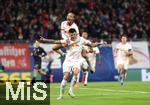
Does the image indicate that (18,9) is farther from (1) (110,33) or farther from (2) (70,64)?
(2) (70,64)

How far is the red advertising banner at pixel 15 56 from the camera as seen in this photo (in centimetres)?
3281

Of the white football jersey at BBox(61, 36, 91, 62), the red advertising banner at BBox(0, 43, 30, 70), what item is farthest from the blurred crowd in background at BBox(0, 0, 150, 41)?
the white football jersey at BBox(61, 36, 91, 62)

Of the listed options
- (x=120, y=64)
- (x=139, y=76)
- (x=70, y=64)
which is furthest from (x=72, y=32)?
(x=139, y=76)

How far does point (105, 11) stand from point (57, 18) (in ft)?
14.3

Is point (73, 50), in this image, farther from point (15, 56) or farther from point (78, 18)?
point (78, 18)

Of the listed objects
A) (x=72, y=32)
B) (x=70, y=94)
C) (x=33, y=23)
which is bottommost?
(x=70, y=94)

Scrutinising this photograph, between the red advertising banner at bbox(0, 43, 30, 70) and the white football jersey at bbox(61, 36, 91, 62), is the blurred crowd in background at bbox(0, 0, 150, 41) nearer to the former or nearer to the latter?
the red advertising banner at bbox(0, 43, 30, 70)

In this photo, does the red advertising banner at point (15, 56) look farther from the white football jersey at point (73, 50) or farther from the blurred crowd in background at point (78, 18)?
the white football jersey at point (73, 50)

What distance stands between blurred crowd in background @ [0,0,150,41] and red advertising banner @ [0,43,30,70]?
1.59m

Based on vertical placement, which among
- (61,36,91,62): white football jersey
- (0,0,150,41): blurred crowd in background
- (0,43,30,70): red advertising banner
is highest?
(0,0,150,41): blurred crowd in background

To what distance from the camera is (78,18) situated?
38.4 meters

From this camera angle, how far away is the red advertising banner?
32812mm

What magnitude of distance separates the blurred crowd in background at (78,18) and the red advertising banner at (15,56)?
159 cm

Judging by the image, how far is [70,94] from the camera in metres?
20.2
